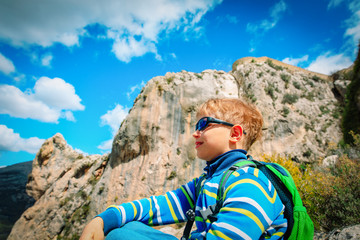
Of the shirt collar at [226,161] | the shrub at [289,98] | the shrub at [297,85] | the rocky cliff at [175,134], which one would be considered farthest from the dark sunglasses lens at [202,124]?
the shrub at [297,85]

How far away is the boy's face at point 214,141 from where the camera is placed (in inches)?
69.8

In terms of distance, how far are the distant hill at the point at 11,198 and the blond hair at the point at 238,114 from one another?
5327 centimetres

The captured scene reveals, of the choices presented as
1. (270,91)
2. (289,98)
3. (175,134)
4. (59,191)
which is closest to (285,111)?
(289,98)

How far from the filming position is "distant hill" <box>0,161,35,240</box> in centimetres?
4173

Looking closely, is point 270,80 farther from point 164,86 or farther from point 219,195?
point 219,195

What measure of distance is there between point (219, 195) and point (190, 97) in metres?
12.9

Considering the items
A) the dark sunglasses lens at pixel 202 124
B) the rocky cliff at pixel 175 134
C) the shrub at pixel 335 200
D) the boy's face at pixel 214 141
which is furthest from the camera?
the rocky cliff at pixel 175 134

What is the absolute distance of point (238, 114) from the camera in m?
1.87

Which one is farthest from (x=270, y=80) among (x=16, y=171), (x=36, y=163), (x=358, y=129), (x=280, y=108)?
(x=16, y=171)

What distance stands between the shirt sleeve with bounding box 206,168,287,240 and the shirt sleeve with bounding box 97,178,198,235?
769 millimetres

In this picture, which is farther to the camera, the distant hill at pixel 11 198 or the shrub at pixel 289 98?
the distant hill at pixel 11 198

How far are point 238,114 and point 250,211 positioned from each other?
1008mm

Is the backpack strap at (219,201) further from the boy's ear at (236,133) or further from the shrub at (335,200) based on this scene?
the shrub at (335,200)

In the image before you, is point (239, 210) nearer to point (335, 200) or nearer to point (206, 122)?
point (206, 122)
